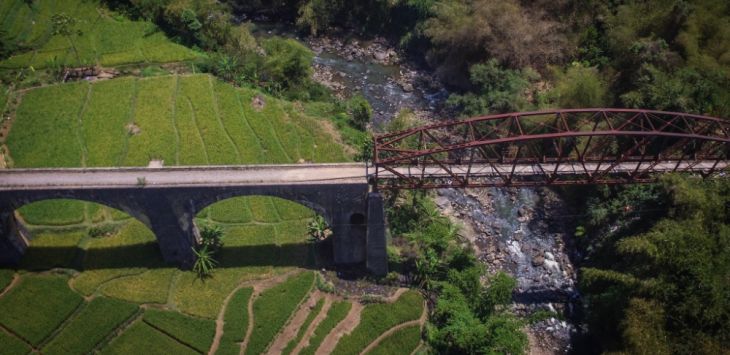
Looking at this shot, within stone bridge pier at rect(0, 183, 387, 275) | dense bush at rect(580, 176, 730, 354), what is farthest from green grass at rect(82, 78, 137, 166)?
dense bush at rect(580, 176, 730, 354)

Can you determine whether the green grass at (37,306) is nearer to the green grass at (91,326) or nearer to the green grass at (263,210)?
the green grass at (91,326)

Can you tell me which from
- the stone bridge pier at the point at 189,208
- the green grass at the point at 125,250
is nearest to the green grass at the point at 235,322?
the stone bridge pier at the point at 189,208

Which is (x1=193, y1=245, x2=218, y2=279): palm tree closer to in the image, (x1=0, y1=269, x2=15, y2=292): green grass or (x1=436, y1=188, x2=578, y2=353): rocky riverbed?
(x1=0, y1=269, x2=15, y2=292): green grass

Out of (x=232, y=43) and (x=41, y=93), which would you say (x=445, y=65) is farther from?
(x=41, y=93)

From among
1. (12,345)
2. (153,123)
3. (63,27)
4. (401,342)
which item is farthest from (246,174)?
(63,27)

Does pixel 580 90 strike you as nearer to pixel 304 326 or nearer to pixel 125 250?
pixel 304 326

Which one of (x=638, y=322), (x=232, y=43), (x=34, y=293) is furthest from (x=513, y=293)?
(x=232, y=43)
